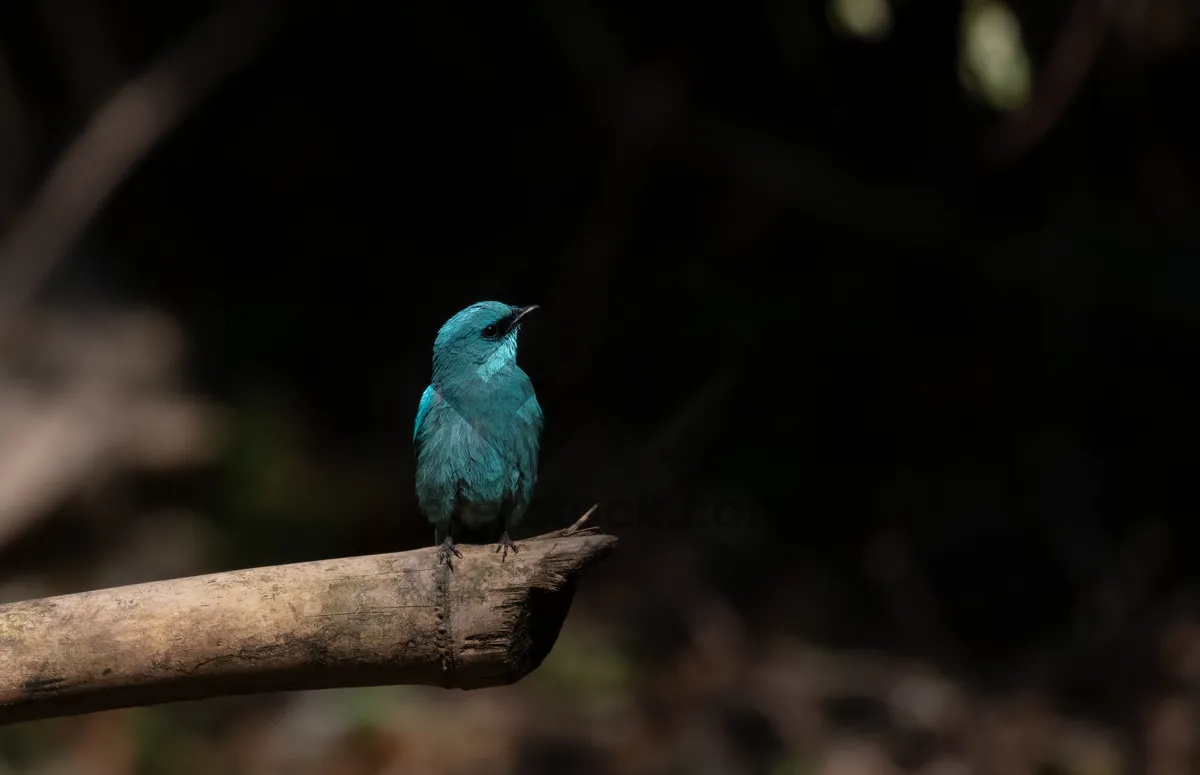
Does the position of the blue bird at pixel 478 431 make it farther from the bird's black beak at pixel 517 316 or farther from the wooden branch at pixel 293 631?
the wooden branch at pixel 293 631

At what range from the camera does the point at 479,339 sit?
3.79 metres

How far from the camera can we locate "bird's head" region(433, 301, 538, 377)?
148 inches

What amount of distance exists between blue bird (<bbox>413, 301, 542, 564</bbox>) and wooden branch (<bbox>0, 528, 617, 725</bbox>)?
97cm

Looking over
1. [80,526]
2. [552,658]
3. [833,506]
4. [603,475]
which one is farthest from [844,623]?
[80,526]

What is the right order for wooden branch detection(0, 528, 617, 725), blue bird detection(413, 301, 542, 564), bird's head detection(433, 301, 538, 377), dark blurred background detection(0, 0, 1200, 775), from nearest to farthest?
wooden branch detection(0, 528, 617, 725) < blue bird detection(413, 301, 542, 564) < bird's head detection(433, 301, 538, 377) < dark blurred background detection(0, 0, 1200, 775)

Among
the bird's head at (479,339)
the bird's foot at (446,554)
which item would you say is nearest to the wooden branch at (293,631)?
the bird's foot at (446,554)

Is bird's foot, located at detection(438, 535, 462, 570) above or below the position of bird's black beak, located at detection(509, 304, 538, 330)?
below

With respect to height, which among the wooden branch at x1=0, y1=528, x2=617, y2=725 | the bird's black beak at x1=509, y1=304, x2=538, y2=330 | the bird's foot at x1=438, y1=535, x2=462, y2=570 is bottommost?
the wooden branch at x1=0, y1=528, x2=617, y2=725

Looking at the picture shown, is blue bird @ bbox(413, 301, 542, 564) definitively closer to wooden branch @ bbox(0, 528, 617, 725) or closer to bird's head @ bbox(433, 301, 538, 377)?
bird's head @ bbox(433, 301, 538, 377)

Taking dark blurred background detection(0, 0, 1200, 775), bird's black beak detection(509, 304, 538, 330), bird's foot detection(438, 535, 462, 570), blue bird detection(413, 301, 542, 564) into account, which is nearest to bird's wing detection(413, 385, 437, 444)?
blue bird detection(413, 301, 542, 564)

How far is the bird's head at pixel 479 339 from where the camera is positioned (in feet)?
12.3

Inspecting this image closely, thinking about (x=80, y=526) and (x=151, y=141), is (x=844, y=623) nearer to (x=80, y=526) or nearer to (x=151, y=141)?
(x=80, y=526)

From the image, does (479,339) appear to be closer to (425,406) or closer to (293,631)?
(425,406)

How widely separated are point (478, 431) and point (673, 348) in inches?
170
